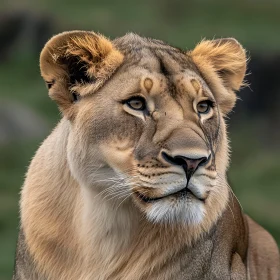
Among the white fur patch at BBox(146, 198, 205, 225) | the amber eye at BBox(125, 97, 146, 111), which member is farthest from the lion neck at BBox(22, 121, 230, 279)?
the amber eye at BBox(125, 97, 146, 111)

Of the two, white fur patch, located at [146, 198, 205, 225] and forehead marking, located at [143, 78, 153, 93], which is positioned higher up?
forehead marking, located at [143, 78, 153, 93]

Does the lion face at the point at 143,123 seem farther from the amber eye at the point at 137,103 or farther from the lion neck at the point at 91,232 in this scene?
the lion neck at the point at 91,232

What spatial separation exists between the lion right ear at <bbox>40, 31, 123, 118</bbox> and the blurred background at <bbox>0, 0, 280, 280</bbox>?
7838 mm

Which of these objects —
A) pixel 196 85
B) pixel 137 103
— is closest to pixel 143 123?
pixel 137 103

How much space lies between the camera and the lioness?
228 inches

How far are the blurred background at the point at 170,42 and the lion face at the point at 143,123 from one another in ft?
25.7

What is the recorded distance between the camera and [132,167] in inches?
230

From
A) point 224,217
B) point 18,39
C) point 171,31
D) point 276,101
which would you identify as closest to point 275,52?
point 276,101

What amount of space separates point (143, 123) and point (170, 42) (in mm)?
14161

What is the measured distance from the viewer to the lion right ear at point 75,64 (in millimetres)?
6129

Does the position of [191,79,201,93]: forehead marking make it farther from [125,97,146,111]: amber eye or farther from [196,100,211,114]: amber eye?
[125,97,146,111]: amber eye

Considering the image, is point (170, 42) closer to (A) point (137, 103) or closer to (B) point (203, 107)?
(B) point (203, 107)

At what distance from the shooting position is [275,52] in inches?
772

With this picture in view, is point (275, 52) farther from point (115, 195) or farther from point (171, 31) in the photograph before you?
point (115, 195)
